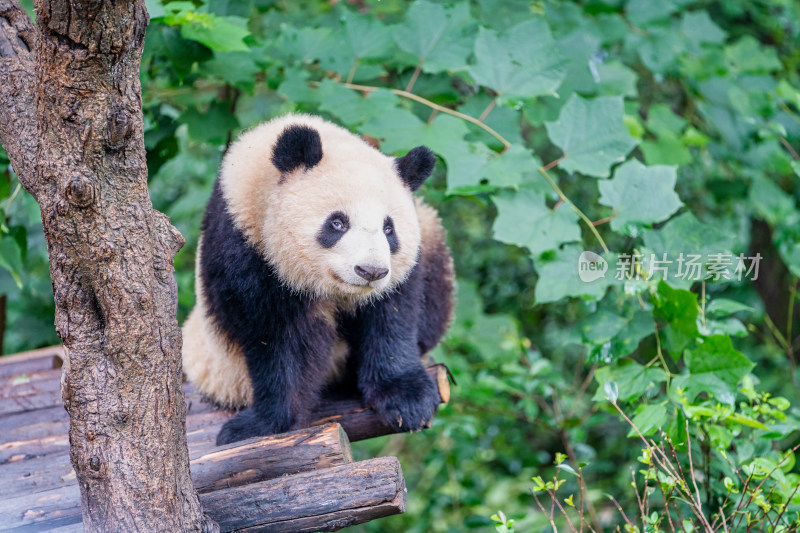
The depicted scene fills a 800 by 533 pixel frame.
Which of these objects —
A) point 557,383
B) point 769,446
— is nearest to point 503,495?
point 557,383

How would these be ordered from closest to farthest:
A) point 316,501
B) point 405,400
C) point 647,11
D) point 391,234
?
point 316,501 < point 391,234 < point 405,400 < point 647,11

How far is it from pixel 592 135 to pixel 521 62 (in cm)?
50

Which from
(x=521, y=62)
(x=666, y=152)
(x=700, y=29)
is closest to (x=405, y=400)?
(x=521, y=62)

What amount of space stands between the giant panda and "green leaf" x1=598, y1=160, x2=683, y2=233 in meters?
0.98

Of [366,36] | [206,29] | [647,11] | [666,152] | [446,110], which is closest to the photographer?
[206,29]

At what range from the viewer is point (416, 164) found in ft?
9.22

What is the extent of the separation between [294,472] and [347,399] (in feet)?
2.04

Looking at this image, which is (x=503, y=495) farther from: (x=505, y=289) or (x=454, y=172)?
(x=454, y=172)

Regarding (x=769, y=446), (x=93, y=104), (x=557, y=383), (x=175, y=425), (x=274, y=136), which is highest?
(x=93, y=104)

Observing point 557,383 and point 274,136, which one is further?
point 557,383

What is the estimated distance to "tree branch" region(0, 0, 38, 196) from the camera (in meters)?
2.06

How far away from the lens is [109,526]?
6.40 feet

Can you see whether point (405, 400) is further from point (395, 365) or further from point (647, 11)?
point (647, 11)

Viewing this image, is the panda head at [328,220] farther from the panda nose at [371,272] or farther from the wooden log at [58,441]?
the wooden log at [58,441]
